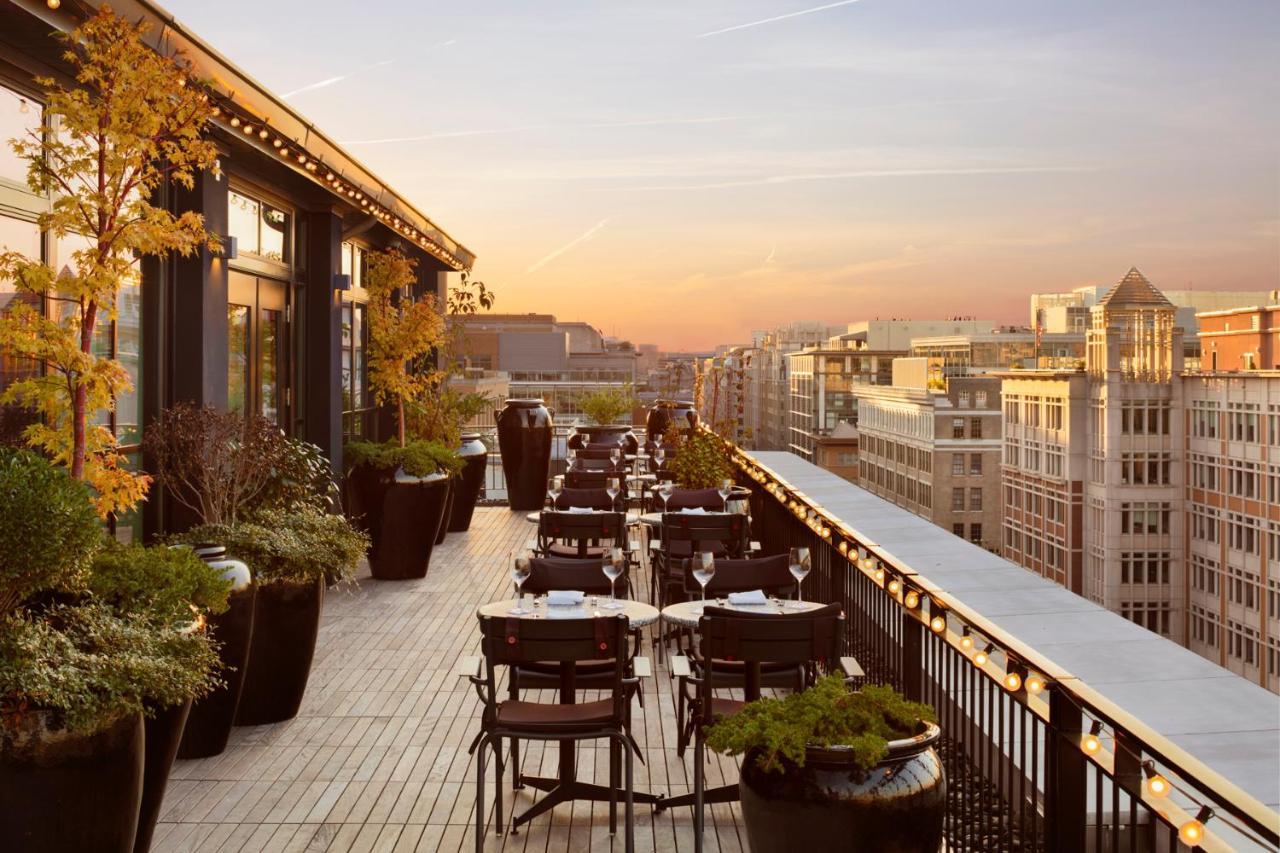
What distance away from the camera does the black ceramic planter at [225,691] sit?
18.8 ft

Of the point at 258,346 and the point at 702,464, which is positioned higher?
the point at 258,346

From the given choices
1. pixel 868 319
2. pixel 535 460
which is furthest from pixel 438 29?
pixel 868 319

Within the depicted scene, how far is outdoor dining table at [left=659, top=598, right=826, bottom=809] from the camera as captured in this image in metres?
5.09

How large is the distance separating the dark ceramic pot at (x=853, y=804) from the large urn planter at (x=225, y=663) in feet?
10.4

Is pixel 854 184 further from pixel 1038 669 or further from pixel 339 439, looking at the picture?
pixel 1038 669

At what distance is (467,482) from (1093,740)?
12.0 m

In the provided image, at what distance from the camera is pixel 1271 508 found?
277 feet

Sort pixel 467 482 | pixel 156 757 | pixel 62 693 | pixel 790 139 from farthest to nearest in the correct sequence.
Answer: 1. pixel 790 139
2. pixel 467 482
3. pixel 156 757
4. pixel 62 693

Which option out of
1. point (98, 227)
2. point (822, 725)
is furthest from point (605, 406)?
point (822, 725)

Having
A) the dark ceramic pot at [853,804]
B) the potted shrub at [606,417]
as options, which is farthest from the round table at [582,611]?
the potted shrub at [606,417]

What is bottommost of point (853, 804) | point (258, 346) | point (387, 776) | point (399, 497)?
point (387, 776)

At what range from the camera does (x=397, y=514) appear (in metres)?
11.3

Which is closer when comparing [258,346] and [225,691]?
[225,691]

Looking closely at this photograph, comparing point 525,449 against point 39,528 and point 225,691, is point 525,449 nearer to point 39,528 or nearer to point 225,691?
point 225,691
